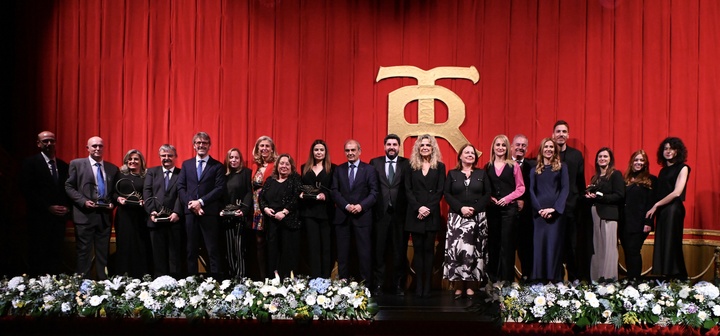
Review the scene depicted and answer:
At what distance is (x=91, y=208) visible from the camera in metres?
6.14

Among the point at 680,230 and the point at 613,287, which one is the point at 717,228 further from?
the point at 613,287

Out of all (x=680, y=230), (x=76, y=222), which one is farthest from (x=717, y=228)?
(x=76, y=222)

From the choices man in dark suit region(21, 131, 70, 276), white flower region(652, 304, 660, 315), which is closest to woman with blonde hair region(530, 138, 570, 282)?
white flower region(652, 304, 660, 315)

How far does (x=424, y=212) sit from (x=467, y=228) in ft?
1.31

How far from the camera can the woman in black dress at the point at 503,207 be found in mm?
5715

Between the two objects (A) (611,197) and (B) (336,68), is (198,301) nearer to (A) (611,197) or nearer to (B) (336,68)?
(B) (336,68)

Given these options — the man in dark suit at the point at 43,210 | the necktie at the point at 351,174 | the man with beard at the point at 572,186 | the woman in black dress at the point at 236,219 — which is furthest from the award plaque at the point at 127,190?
the man with beard at the point at 572,186

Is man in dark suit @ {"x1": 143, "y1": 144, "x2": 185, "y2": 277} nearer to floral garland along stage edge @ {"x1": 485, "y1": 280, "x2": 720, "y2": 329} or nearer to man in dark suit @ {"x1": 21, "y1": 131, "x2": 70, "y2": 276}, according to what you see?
man in dark suit @ {"x1": 21, "y1": 131, "x2": 70, "y2": 276}

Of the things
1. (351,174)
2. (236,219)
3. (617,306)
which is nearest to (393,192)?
(351,174)

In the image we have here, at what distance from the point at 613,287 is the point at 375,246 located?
2.33 meters

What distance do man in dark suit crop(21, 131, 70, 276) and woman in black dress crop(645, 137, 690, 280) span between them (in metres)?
5.73

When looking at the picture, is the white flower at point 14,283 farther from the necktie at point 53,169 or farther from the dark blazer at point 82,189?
the necktie at point 53,169

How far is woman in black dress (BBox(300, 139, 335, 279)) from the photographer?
19.1 feet

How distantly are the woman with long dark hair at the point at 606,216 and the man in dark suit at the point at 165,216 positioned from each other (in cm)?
393
